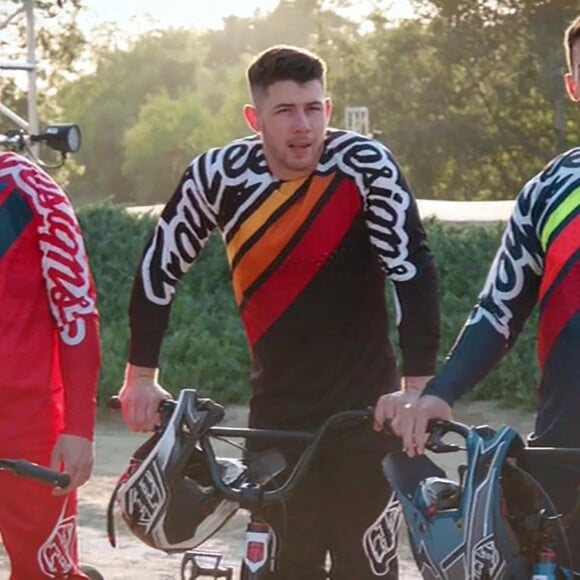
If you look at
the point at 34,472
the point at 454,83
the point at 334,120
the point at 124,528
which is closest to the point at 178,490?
the point at 34,472

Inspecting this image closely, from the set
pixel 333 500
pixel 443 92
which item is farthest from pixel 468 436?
pixel 443 92

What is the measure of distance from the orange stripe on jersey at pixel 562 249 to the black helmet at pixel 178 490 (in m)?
0.82

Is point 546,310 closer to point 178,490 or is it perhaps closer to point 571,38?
point 571,38

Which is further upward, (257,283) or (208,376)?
(257,283)

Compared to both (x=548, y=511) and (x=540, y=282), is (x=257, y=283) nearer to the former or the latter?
(x=540, y=282)

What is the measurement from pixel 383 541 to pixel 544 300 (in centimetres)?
95

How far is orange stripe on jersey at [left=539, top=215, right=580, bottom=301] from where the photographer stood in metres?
3.32

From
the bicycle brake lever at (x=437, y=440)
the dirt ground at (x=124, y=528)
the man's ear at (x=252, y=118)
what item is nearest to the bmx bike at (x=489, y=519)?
the bicycle brake lever at (x=437, y=440)

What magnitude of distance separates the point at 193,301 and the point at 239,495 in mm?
10344

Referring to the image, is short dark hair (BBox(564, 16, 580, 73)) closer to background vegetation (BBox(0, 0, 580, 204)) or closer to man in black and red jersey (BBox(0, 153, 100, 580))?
man in black and red jersey (BBox(0, 153, 100, 580))

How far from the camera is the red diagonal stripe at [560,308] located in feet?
10.9

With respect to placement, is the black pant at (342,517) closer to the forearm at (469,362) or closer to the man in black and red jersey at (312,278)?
the man in black and red jersey at (312,278)

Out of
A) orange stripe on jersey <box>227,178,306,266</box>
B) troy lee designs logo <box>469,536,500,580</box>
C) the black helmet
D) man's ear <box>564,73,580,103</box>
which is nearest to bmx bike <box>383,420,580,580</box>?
troy lee designs logo <box>469,536,500,580</box>

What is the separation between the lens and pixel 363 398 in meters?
4.05
